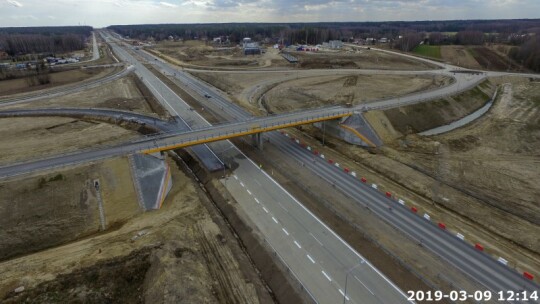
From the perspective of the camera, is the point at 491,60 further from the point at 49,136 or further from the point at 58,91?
the point at 58,91

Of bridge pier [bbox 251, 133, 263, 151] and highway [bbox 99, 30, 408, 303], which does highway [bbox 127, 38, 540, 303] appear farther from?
highway [bbox 99, 30, 408, 303]

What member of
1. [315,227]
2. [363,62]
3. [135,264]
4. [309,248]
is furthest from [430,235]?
[363,62]

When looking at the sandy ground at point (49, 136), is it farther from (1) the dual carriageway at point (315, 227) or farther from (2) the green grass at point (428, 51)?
(2) the green grass at point (428, 51)

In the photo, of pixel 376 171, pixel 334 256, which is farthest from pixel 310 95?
pixel 334 256

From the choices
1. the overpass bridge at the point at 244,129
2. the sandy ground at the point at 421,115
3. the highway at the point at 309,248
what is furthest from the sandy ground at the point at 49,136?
the sandy ground at the point at 421,115

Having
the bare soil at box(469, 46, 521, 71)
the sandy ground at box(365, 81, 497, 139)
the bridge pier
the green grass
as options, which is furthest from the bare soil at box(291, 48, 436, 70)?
the bridge pier

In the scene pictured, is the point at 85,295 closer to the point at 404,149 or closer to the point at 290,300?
the point at 290,300
